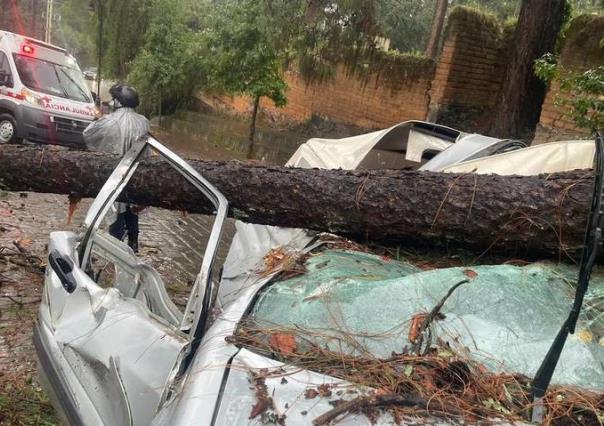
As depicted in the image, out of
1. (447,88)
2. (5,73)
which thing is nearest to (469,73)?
(447,88)

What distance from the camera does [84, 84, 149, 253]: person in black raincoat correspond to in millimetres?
5195

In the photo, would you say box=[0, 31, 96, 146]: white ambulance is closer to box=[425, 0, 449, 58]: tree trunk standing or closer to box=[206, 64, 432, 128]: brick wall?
box=[206, 64, 432, 128]: brick wall

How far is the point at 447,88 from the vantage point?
1080 cm

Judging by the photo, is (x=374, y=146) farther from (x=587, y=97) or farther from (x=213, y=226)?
(x=213, y=226)

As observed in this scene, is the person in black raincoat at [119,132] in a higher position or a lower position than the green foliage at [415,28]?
lower

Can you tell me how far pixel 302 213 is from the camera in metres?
3.79

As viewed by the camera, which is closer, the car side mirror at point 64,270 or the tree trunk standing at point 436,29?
the car side mirror at point 64,270

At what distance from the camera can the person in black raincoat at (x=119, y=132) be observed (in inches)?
205

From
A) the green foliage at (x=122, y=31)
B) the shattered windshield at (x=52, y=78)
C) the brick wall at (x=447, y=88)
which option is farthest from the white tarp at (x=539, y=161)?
the green foliage at (x=122, y=31)

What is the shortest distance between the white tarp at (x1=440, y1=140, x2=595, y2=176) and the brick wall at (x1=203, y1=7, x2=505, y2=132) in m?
6.09

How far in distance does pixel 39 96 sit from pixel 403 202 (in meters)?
9.54

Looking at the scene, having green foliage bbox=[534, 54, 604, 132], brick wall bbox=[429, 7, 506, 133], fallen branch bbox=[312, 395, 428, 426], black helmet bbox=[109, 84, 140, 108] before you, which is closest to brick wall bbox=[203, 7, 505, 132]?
brick wall bbox=[429, 7, 506, 133]

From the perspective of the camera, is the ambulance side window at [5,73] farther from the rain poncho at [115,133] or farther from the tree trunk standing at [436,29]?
the tree trunk standing at [436,29]

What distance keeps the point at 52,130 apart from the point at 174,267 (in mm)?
6462
